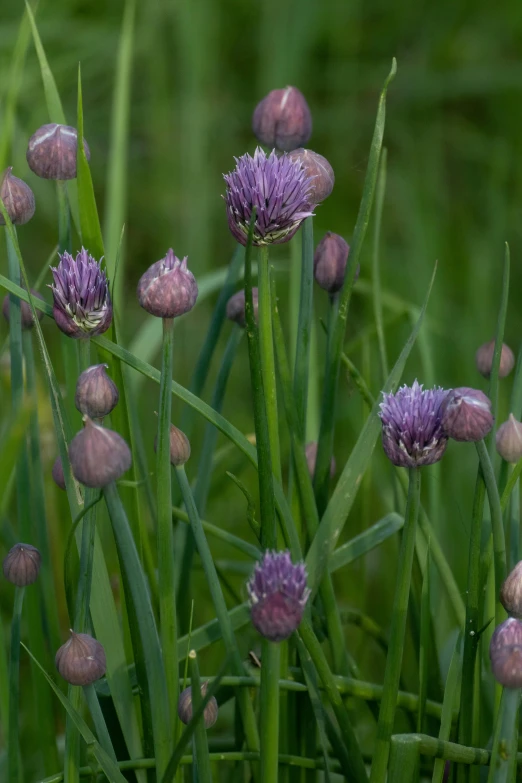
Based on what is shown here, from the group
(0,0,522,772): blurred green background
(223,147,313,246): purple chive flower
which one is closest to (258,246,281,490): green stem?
(223,147,313,246): purple chive flower

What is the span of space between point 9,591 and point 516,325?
4.13 ft

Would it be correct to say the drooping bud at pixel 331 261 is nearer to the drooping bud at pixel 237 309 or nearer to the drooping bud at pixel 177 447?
the drooping bud at pixel 237 309

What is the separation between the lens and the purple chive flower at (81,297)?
0.62 metres

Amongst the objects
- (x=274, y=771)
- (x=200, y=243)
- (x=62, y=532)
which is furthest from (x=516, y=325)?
(x=274, y=771)

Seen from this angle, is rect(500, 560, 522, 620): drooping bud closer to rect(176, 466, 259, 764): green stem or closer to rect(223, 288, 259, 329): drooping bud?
rect(176, 466, 259, 764): green stem

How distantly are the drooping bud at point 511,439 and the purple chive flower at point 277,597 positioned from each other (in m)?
0.25

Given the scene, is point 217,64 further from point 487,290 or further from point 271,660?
point 271,660

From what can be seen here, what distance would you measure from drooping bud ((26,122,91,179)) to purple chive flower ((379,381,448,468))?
0.32 metres

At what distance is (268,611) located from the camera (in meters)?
0.51

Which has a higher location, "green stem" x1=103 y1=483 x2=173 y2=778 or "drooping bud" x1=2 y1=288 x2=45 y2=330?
"drooping bud" x1=2 y1=288 x2=45 y2=330

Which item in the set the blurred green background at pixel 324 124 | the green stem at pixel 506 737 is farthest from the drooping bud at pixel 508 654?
the blurred green background at pixel 324 124

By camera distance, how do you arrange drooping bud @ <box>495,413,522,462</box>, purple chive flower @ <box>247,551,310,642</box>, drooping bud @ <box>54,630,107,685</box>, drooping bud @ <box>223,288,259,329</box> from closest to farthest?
purple chive flower @ <box>247,551,310,642</box> → drooping bud @ <box>54,630,107,685</box> → drooping bud @ <box>495,413,522,462</box> → drooping bud @ <box>223,288,259,329</box>

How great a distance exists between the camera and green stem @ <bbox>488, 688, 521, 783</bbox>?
59 centimetres

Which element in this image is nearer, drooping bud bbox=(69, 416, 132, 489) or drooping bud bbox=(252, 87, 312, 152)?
drooping bud bbox=(69, 416, 132, 489)
